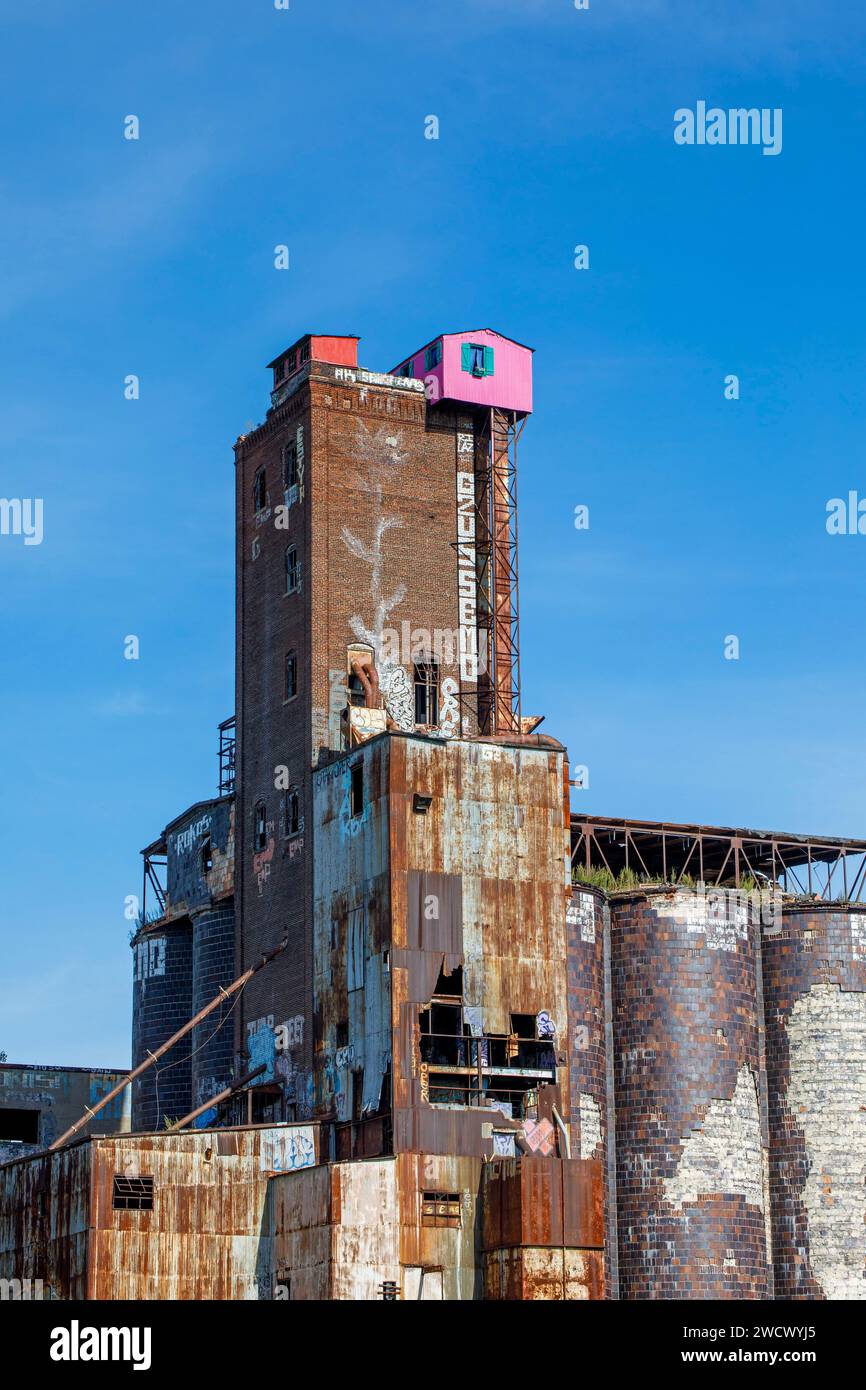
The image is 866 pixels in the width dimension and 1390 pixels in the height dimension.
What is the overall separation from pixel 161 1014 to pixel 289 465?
22.4 m

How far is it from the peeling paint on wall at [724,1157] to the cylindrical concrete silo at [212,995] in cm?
1597

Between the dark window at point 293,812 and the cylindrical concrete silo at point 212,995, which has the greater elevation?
the dark window at point 293,812

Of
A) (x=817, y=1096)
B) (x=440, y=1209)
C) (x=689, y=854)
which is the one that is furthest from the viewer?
(x=689, y=854)

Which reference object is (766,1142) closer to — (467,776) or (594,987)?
(594,987)

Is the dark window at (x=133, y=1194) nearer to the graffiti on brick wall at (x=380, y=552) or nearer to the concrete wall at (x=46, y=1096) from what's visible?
the graffiti on brick wall at (x=380, y=552)

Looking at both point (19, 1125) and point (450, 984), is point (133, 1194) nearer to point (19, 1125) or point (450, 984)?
point (450, 984)

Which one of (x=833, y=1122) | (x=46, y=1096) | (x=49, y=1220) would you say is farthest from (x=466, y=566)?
(x=46, y=1096)

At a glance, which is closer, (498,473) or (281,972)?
(281,972)

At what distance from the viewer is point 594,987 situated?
230 ft

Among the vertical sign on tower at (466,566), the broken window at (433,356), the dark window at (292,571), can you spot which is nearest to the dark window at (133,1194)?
the vertical sign on tower at (466,566)

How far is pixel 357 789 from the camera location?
2598 inches

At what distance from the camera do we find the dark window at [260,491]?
74938mm
